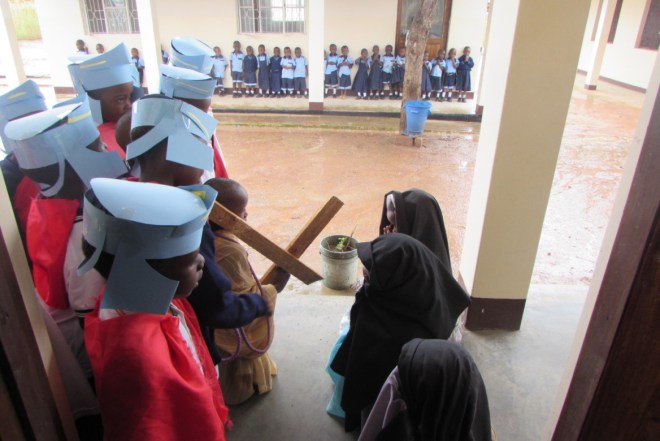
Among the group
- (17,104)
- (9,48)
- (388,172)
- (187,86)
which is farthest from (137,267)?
(9,48)

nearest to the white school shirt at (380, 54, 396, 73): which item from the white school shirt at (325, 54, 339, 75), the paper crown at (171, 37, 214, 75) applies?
the white school shirt at (325, 54, 339, 75)

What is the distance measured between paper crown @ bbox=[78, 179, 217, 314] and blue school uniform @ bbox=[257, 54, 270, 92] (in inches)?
502

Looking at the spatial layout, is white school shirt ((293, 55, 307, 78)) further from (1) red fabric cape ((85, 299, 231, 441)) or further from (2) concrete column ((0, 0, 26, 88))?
(1) red fabric cape ((85, 299, 231, 441))

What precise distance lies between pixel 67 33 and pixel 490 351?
1436 cm

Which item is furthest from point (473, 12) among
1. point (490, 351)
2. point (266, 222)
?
point (490, 351)

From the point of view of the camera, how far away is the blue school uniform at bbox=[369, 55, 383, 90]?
13016 millimetres

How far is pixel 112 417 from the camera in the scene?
1188 mm

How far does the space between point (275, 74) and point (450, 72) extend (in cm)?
Answer: 511

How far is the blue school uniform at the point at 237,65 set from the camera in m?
13.0

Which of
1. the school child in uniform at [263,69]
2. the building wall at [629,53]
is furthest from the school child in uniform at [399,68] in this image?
the building wall at [629,53]

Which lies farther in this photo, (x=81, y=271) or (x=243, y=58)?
(x=243, y=58)

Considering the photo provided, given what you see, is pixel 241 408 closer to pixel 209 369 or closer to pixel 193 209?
pixel 209 369

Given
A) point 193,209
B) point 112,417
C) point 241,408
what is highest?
point 193,209

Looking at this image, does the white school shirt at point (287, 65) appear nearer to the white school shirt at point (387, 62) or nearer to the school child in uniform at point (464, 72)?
the white school shirt at point (387, 62)
